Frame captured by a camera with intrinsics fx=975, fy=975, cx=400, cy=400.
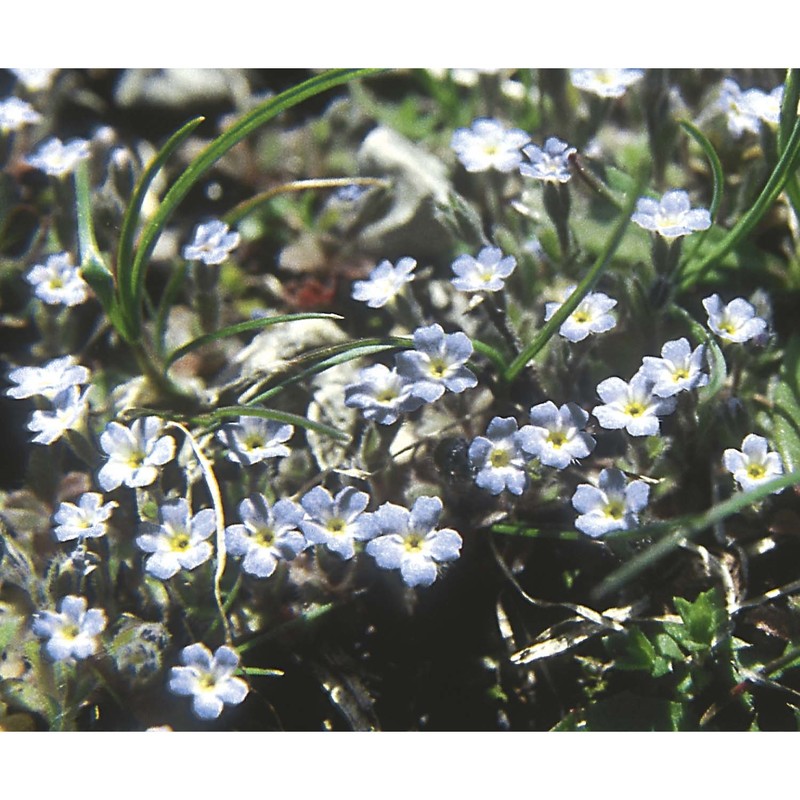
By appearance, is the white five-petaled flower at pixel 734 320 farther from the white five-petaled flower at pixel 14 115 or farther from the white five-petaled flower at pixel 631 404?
the white five-petaled flower at pixel 14 115

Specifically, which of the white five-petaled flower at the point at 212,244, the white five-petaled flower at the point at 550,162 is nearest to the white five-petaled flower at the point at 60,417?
the white five-petaled flower at the point at 212,244

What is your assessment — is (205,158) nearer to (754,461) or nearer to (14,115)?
(14,115)

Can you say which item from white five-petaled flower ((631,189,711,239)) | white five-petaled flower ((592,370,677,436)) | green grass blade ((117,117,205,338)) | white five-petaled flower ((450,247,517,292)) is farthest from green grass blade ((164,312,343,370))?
white five-petaled flower ((631,189,711,239))

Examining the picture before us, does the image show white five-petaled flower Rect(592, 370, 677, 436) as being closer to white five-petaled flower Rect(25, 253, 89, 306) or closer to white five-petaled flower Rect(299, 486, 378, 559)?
white five-petaled flower Rect(299, 486, 378, 559)

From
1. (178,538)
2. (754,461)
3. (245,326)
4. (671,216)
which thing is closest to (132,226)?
(245,326)

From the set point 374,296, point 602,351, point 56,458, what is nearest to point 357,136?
point 374,296

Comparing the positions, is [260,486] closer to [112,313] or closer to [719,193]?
[112,313]
